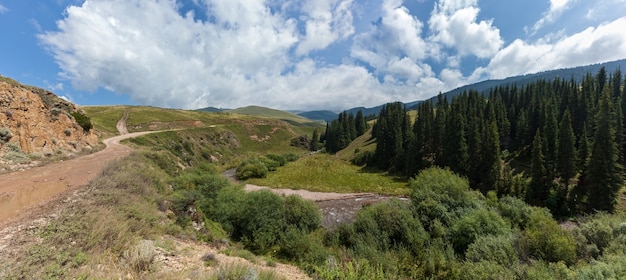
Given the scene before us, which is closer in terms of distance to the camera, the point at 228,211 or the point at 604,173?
the point at 228,211

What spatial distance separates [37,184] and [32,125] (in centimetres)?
1199

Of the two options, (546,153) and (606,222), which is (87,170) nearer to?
(606,222)

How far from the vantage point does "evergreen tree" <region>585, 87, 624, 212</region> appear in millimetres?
30469

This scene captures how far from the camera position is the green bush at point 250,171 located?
173 feet

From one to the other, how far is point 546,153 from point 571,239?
3624 centimetres

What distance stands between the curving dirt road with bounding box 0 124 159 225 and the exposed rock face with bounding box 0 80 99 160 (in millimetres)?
3125

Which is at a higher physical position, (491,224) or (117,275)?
(117,275)

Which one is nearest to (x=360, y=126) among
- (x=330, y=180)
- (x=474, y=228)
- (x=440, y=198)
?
(x=330, y=180)

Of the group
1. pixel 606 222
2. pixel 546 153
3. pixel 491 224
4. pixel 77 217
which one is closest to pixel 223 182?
pixel 77 217

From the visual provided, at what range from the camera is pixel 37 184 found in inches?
504

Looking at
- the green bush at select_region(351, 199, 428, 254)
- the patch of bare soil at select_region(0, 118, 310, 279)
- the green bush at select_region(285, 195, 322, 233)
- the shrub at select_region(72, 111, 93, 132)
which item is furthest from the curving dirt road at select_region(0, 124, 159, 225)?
the green bush at select_region(351, 199, 428, 254)

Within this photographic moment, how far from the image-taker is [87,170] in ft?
54.9

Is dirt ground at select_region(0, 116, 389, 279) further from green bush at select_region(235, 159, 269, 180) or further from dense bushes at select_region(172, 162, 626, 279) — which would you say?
green bush at select_region(235, 159, 269, 180)

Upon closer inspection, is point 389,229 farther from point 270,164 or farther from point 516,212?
point 270,164
